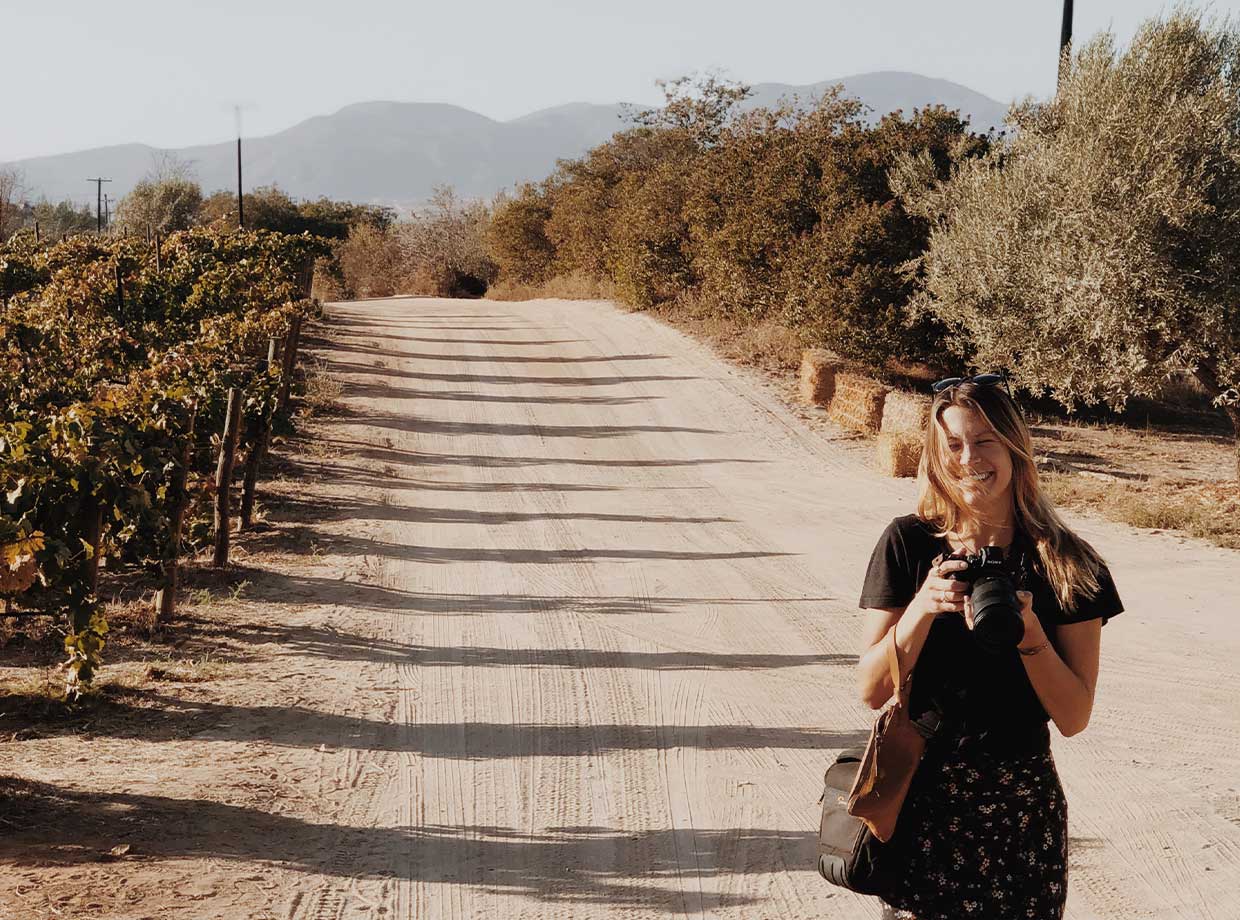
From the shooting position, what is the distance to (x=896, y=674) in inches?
99.8

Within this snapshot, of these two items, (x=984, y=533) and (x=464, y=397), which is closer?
(x=984, y=533)

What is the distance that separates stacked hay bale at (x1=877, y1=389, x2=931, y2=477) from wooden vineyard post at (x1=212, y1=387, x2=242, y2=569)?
7.67 metres

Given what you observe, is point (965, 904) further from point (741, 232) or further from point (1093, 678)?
point (741, 232)

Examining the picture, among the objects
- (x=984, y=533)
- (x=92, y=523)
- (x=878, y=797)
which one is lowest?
(x=92, y=523)

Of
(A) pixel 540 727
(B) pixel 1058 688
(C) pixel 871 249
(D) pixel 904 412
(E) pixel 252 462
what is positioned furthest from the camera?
(C) pixel 871 249

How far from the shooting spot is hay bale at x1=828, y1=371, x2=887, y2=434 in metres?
15.9

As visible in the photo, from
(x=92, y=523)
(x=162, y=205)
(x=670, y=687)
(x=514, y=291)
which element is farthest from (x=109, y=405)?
(x=162, y=205)

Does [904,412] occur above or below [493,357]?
above

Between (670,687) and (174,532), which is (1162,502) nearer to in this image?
(670,687)

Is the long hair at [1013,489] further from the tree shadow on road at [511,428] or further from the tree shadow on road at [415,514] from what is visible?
the tree shadow on road at [511,428]

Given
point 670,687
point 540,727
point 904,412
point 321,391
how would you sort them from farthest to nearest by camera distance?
point 321,391
point 904,412
point 670,687
point 540,727

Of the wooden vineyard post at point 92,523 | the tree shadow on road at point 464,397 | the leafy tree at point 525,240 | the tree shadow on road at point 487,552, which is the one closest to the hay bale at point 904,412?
the tree shadow on road at point 487,552

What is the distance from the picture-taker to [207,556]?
973 cm

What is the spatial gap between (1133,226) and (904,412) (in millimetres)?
3308
